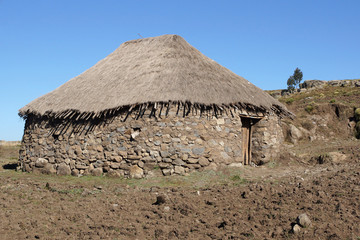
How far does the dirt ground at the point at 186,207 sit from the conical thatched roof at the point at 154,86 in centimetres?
242

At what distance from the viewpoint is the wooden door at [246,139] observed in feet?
37.7

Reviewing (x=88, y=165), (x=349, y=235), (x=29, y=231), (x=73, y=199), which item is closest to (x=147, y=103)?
(x=88, y=165)

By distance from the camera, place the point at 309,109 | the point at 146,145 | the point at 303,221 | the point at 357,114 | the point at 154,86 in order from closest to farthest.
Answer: the point at 303,221, the point at 146,145, the point at 154,86, the point at 357,114, the point at 309,109

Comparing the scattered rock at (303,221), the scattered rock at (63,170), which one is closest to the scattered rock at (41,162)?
the scattered rock at (63,170)

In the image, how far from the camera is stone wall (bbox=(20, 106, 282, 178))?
9.53 metres

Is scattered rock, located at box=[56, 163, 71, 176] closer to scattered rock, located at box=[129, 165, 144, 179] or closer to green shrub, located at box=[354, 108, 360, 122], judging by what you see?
scattered rock, located at box=[129, 165, 144, 179]

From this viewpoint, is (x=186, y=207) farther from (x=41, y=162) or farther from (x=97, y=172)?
(x=41, y=162)

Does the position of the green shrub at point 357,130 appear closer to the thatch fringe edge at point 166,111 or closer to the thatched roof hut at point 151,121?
the thatched roof hut at point 151,121

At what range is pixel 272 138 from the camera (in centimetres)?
1157

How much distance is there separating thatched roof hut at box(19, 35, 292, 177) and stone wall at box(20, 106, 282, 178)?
0.10ft

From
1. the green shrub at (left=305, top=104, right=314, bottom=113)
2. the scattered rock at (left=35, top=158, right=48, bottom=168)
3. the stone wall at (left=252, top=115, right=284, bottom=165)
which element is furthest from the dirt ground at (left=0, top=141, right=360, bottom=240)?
the green shrub at (left=305, top=104, right=314, bottom=113)

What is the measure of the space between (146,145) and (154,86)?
1.88 metres

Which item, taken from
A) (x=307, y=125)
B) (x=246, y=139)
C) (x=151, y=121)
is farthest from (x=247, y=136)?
(x=307, y=125)

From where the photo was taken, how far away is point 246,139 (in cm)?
1160
